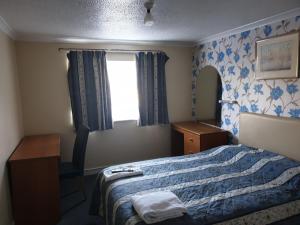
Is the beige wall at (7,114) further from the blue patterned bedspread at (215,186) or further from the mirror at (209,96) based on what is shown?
the mirror at (209,96)

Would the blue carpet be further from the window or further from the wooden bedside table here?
the wooden bedside table

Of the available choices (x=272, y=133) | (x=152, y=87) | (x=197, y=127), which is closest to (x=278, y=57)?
(x=272, y=133)

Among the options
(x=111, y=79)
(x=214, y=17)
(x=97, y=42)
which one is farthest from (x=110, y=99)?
(x=214, y=17)

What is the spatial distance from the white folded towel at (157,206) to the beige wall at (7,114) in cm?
135

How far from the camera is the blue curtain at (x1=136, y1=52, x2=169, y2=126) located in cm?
379

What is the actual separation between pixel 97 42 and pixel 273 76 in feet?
8.17

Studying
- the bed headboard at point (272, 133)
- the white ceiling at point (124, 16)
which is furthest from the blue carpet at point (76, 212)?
the white ceiling at point (124, 16)

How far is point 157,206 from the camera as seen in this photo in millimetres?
1609

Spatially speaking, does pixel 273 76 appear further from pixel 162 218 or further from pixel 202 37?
pixel 162 218

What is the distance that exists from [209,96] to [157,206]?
8.46 ft

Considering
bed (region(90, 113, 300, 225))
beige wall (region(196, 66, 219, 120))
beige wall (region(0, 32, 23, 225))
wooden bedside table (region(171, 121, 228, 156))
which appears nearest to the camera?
bed (region(90, 113, 300, 225))

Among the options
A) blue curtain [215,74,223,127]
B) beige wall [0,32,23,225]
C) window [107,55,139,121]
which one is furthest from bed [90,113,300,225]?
window [107,55,139,121]

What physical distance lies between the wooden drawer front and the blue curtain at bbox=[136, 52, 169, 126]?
621 millimetres

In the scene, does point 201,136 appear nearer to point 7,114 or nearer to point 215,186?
point 215,186
